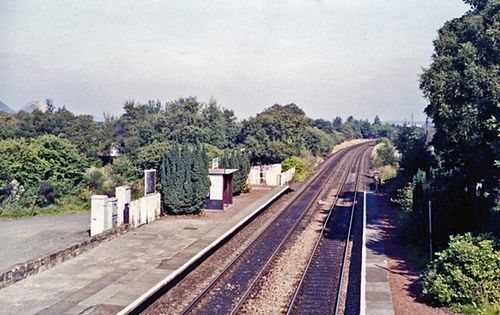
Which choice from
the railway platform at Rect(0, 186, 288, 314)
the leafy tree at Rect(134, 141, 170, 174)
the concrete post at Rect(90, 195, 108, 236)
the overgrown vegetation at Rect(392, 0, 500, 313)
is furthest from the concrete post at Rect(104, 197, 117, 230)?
the leafy tree at Rect(134, 141, 170, 174)

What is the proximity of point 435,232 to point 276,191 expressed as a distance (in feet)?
62.0

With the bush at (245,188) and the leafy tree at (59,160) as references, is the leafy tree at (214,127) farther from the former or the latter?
the leafy tree at (59,160)

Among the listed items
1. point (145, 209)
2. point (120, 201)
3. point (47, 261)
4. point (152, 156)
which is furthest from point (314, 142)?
point (47, 261)

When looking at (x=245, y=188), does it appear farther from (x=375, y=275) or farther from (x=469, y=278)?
(x=469, y=278)

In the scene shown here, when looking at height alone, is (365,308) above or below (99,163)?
below

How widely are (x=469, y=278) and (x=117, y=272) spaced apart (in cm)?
942

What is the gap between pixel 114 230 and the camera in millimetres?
18781

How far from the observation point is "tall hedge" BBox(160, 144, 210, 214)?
2316 centimetres

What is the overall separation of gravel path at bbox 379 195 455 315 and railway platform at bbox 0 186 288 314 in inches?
240

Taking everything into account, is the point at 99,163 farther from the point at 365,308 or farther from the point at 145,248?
the point at 365,308

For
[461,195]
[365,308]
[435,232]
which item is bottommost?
[365,308]

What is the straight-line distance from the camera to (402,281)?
1388cm

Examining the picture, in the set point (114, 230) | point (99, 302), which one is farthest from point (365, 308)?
point (114, 230)

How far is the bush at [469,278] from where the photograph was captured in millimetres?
10984
